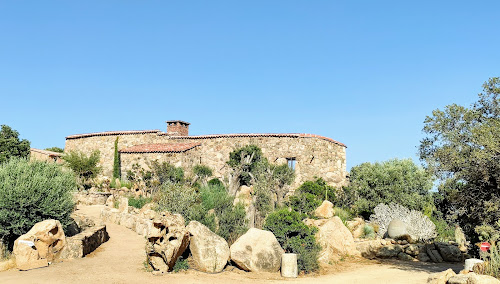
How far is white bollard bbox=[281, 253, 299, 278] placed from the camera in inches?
572

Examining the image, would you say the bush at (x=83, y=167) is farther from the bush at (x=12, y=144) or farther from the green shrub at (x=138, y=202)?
the green shrub at (x=138, y=202)

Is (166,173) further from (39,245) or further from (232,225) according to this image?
(39,245)

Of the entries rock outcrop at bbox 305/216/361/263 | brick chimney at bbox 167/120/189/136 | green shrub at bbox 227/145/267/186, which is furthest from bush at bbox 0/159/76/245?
brick chimney at bbox 167/120/189/136

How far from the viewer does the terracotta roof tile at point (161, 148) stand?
36.7m

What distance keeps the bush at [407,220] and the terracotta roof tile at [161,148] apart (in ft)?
57.6

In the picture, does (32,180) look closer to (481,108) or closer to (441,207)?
(481,108)

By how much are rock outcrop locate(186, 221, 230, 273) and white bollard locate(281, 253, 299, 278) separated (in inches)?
76.9

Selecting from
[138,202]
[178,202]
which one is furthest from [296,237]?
[138,202]

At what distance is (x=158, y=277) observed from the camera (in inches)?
531

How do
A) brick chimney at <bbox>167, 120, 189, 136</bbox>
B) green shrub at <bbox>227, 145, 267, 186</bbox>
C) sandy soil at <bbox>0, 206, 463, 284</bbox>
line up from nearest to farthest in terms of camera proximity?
sandy soil at <bbox>0, 206, 463, 284</bbox> < green shrub at <bbox>227, 145, 267, 186</bbox> < brick chimney at <bbox>167, 120, 189, 136</bbox>

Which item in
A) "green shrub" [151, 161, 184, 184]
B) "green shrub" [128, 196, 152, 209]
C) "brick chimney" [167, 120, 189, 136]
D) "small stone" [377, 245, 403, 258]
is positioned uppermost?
"brick chimney" [167, 120, 189, 136]

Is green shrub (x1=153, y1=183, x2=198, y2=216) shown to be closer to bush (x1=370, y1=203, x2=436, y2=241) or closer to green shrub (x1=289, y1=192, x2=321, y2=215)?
green shrub (x1=289, y1=192, x2=321, y2=215)

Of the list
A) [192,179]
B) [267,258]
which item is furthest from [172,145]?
[267,258]

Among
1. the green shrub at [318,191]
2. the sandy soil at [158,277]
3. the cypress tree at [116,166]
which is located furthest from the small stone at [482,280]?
the cypress tree at [116,166]
